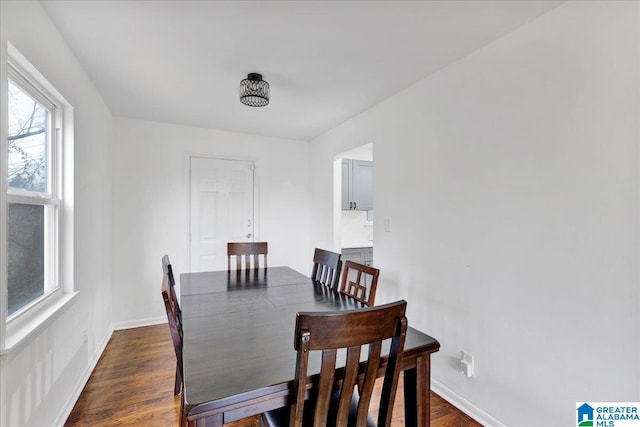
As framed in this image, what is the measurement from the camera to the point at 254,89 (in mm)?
2193

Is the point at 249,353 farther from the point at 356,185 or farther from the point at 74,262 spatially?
the point at 356,185

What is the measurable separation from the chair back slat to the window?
1.30 metres

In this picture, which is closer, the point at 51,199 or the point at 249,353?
the point at 249,353

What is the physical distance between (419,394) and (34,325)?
182 cm

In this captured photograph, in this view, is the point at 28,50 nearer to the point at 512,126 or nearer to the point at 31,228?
the point at 31,228

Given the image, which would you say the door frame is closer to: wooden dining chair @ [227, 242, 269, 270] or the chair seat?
wooden dining chair @ [227, 242, 269, 270]

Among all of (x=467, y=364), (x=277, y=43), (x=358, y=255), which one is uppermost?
(x=277, y=43)

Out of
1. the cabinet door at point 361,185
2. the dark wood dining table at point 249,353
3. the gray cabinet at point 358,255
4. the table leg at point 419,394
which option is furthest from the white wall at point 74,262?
the cabinet door at point 361,185

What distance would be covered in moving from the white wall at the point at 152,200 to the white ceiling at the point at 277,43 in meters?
0.70

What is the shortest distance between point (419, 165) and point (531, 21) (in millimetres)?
1064

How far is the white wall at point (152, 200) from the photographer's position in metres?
3.29

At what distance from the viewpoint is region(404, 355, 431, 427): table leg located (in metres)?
1.23

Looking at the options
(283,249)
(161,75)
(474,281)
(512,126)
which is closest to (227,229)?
(283,249)

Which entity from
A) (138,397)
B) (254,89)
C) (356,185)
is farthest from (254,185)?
(138,397)
